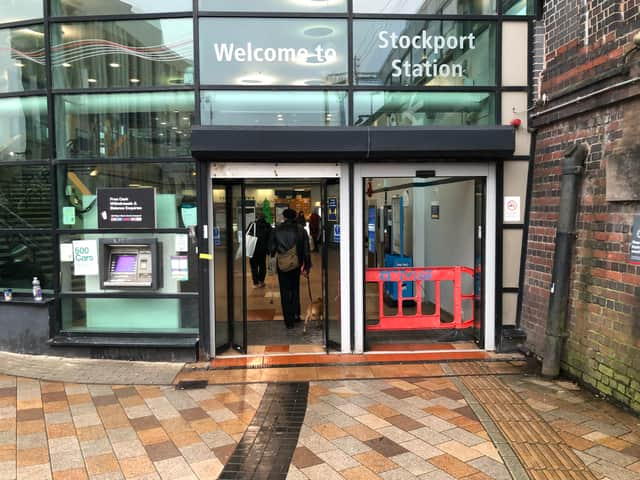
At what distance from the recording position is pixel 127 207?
19.5ft

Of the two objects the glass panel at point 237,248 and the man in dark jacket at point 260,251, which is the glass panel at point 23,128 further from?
the man in dark jacket at point 260,251

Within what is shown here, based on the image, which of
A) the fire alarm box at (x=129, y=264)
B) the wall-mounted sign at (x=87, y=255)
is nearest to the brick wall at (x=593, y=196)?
the fire alarm box at (x=129, y=264)

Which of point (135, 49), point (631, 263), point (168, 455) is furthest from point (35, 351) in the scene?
point (631, 263)

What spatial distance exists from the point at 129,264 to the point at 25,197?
1537 mm

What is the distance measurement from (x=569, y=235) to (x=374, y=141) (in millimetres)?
2214

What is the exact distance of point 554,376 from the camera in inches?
205

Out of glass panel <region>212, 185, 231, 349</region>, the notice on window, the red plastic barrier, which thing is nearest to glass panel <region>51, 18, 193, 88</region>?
glass panel <region>212, 185, 231, 349</region>

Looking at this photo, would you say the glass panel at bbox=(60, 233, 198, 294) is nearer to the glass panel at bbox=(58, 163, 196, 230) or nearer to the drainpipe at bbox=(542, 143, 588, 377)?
the glass panel at bbox=(58, 163, 196, 230)

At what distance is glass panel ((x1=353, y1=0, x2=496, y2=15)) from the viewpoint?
19.6 ft

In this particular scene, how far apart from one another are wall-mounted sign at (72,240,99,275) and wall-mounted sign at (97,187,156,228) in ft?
1.28

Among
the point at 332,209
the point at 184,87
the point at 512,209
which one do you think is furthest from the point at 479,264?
the point at 184,87

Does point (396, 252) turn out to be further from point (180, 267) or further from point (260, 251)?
point (180, 267)

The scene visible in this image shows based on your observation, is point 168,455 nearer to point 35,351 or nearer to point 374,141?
point 35,351

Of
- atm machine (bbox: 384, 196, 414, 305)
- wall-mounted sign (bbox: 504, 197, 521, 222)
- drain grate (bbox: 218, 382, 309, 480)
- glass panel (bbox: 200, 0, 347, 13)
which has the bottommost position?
drain grate (bbox: 218, 382, 309, 480)
